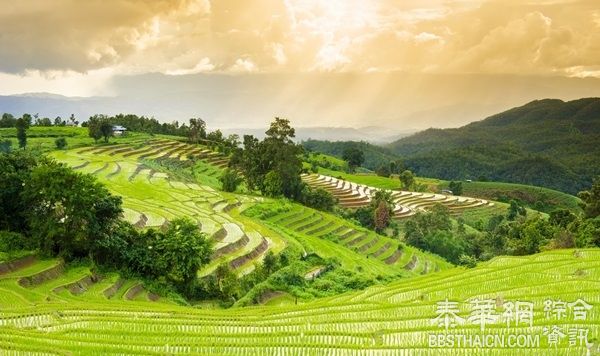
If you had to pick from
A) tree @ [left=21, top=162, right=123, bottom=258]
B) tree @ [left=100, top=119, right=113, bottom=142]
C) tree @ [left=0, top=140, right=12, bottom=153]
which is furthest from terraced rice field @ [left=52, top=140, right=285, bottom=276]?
tree @ [left=0, top=140, right=12, bottom=153]

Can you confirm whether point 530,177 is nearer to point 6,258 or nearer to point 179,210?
point 179,210

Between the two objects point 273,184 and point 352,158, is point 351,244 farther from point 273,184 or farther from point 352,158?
point 352,158

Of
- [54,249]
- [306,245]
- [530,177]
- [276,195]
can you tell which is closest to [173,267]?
[54,249]

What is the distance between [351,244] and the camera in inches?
2414

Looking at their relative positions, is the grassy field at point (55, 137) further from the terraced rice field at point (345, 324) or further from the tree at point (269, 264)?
the terraced rice field at point (345, 324)

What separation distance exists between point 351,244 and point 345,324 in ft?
142

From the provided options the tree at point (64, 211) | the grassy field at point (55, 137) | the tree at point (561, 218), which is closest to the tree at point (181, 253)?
the tree at point (64, 211)

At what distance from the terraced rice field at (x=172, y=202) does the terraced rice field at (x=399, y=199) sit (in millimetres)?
24459

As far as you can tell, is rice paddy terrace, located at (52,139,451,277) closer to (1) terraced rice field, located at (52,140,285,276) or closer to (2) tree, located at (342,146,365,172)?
(1) terraced rice field, located at (52,140,285,276)

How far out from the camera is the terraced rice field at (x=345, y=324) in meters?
15.4

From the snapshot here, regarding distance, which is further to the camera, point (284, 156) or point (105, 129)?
point (105, 129)

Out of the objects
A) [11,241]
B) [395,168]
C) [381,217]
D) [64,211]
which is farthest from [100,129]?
[395,168]

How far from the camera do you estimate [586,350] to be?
13836mm

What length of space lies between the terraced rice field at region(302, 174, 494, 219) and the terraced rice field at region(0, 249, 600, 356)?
6442cm
